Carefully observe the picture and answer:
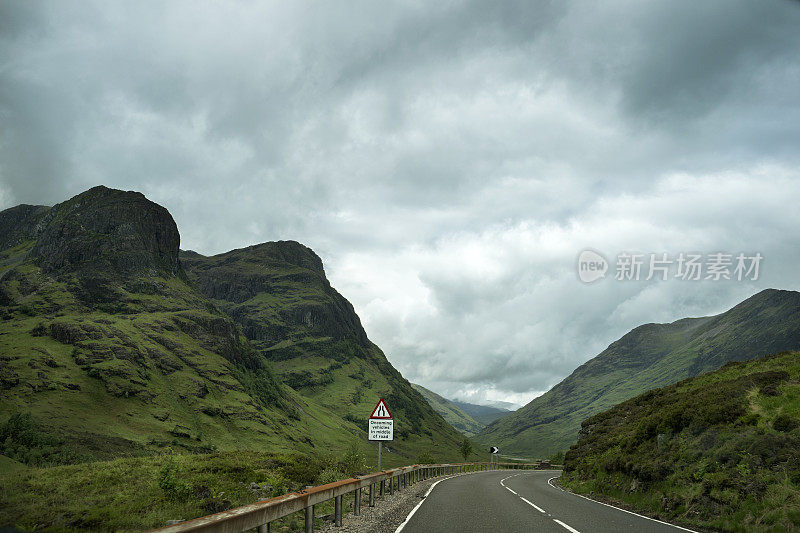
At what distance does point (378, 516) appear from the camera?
12.2 meters

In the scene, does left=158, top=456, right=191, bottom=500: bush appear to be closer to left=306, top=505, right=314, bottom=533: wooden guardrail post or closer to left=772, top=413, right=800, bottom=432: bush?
left=306, top=505, right=314, bottom=533: wooden guardrail post

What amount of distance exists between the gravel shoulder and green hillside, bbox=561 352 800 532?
8.11m

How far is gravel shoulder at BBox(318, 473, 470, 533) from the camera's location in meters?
10.2

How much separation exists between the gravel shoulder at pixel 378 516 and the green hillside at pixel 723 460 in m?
8.11

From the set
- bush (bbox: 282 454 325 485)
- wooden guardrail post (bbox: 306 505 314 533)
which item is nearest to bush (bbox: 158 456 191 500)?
wooden guardrail post (bbox: 306 505 314 533)

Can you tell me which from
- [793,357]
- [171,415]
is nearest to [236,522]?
[793,357]

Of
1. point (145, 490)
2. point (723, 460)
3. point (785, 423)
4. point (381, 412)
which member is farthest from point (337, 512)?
point (785, 423)

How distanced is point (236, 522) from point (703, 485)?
46.5 feet

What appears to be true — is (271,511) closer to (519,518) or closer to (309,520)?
(309,520)

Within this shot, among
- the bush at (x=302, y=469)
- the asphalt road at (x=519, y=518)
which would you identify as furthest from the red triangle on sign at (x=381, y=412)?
the asphalt road at (x=519, y=518)

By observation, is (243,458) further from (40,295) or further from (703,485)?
(40,295)

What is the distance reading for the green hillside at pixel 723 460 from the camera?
456 inches

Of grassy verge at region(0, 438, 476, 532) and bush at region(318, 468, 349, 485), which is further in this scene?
bush at region(318, 468, 349, 485)

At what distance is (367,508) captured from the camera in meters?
13.8
